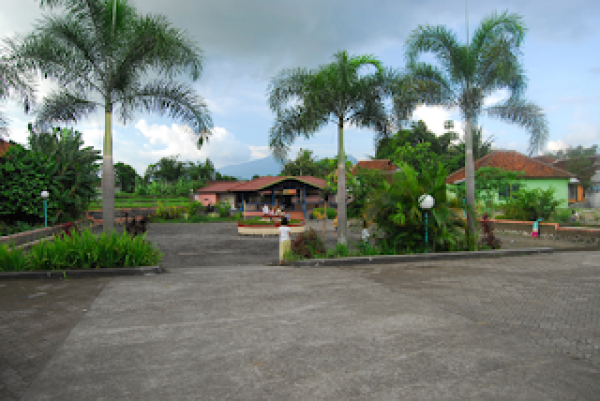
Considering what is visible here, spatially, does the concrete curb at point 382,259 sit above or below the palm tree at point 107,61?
below

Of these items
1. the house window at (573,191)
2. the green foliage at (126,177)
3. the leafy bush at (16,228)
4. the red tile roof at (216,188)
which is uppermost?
the green foliage at (126,177)

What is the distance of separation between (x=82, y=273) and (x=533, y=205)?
790 inches

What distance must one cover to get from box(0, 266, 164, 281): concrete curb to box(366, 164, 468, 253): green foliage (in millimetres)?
5850

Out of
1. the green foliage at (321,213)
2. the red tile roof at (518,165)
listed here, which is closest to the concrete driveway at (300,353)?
the green foliage at (321,213)

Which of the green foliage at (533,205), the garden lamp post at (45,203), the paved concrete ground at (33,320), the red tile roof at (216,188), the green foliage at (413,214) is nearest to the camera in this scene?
the paved concrete ground at (33,320)

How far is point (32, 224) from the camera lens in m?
14.0

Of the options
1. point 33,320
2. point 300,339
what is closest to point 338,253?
point 300,339

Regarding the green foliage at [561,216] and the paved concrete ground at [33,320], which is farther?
the green foliage at [561,216]

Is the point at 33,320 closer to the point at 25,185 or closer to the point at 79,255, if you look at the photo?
the point at 79,255

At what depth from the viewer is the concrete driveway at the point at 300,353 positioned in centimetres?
321

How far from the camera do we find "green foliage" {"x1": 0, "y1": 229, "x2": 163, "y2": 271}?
795 cm

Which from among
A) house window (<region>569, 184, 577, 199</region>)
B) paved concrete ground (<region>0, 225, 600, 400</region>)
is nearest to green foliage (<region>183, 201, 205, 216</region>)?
paved concrete ground (<region>0, 225, 600, 400</region>)

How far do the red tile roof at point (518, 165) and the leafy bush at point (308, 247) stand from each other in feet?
80.5

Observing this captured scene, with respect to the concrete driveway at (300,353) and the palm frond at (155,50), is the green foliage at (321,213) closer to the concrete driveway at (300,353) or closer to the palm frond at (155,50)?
the palm frond at (155,50)
